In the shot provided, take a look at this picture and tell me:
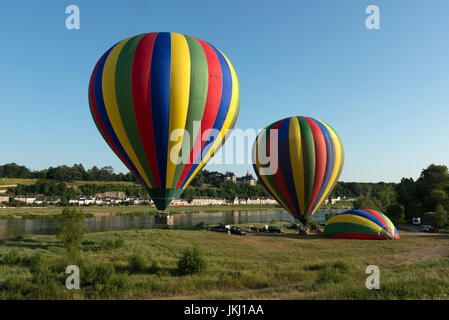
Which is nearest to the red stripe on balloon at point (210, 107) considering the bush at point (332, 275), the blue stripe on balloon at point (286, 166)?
the blue stripe on balloon at point (286, 166)

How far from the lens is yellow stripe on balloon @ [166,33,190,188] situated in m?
21.1

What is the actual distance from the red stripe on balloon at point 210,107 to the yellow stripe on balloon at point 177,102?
119cm

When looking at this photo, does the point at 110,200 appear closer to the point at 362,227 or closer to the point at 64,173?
the point at 64,173

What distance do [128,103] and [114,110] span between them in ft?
4.60

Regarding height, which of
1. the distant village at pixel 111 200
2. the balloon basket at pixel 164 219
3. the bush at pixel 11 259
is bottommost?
the distant village at pixel 111 200

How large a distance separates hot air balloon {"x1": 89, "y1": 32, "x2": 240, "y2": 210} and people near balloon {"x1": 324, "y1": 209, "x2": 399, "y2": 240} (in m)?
17.5

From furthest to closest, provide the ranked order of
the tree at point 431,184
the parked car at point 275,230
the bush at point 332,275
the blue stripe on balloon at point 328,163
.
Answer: the tree at point 431,184, the parked car at point 275,230, the blue stripe on balloon at point 328,163, the bush at point 332,275

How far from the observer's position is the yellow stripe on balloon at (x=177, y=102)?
2106cm

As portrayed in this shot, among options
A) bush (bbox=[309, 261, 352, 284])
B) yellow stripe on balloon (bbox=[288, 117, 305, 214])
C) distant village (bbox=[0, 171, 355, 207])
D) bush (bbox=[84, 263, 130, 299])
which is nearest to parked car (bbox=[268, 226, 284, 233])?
yellow stripe on balloon (bbox=[288, 117, 305, 214])

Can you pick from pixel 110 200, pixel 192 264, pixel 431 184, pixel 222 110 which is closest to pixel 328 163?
pixel 222 110

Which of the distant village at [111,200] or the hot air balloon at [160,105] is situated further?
the distant village at [111,200]

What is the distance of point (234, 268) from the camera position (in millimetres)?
18875

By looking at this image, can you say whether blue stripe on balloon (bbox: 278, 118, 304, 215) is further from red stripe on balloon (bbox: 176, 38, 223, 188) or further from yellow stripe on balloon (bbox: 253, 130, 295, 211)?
red stripe on balloon (bbox: 176, 38, 223, 188)

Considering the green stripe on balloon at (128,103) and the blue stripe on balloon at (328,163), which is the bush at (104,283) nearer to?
the green stripe on balloon at (128,103)
